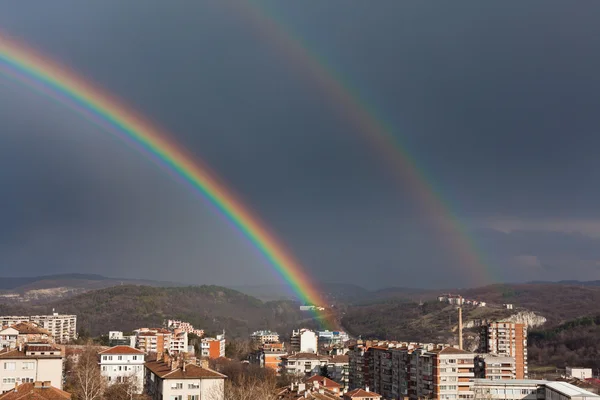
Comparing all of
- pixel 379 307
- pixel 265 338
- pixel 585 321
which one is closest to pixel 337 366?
pixel 265 338

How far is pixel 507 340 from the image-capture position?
79.5m

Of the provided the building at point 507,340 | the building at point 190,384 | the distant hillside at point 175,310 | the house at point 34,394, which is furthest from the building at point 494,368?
the distant hillside at point 175,310

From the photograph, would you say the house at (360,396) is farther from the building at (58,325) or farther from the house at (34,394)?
the building at (58,325)

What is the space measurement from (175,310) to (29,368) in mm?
111224

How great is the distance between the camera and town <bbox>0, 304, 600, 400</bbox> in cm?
3394

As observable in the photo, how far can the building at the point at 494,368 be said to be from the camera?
58.3m

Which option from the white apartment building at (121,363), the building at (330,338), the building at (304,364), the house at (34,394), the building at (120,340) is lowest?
the building at (330,338)

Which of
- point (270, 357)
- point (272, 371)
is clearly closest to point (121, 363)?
point (272, 371)

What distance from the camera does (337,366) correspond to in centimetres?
7088

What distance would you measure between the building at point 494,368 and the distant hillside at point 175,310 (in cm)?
6917

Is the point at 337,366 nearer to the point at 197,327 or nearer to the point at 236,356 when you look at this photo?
the point at 236,356

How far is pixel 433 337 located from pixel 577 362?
27.0 meters

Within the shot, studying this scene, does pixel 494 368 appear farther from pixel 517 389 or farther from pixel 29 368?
pixel 29 368

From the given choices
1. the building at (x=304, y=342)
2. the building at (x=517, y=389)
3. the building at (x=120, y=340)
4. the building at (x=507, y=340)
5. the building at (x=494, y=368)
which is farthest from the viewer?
the building at (x=304, y=342)
